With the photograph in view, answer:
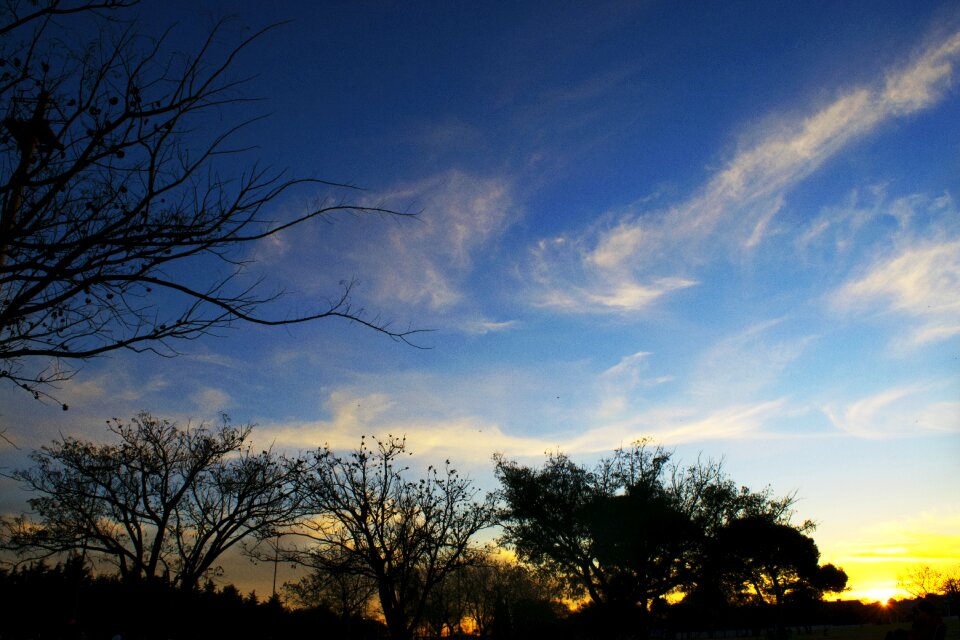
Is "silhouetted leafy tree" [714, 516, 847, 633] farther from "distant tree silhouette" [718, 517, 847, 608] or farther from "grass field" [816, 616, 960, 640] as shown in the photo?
"grass field" [816, 616, 960, 640]

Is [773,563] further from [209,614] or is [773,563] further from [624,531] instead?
[209,614]

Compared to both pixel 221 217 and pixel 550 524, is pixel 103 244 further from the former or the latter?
pixel 550 524

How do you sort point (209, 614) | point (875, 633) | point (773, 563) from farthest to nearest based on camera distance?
1. point (875, 633)
2. point (209, 614)
3. point (773, 563)

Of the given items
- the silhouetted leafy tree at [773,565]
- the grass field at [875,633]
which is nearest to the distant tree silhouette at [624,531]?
the silhouetted leafy tree at [773,565]

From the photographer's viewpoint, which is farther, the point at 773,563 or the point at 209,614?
the point at 209,614

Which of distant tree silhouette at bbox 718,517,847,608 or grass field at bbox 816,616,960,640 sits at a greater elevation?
distant tree silhouette at bbox 718,517,847,608

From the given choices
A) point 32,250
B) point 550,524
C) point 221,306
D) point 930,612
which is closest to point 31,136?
point 32,250

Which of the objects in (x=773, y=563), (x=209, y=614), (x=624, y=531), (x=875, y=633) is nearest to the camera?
(x=624, y=531)

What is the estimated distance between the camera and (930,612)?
1025cm

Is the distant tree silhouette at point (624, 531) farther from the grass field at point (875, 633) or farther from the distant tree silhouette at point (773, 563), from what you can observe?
the grass field at point (875, 633)

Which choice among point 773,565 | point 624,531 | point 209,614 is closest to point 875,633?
point 773,565

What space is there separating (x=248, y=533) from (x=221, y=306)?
73.7ft

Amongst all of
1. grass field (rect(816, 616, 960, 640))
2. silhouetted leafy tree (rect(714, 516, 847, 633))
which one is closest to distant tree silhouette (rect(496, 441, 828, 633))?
silhouetted leafy tree (rect(714, 516, 847, 633))

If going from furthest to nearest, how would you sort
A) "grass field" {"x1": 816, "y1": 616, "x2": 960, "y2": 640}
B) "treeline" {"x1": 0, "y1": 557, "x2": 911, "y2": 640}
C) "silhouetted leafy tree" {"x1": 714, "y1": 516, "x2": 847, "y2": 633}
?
"grass field" {"x1": 816, "y1": 616, "x2": 960, "y2": 640}, "silhouetted leafy tree" {"x1": 714, "y1": 516, "x2": 847, "y2": 633}, "treeline" {"x1": 0, "y1": 557, "x2": 911, "y2": 640}
